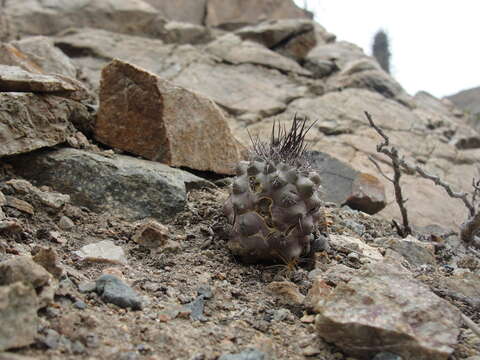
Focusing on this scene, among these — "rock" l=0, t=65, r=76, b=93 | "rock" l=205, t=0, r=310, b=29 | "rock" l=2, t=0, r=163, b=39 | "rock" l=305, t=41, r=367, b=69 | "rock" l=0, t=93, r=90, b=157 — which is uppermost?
"rock" l=205, t=0, r=310, b=29

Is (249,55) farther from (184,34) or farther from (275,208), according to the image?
(275,208)

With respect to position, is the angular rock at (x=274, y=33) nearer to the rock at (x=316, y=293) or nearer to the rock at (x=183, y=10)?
the rock at (x=183, y=10)

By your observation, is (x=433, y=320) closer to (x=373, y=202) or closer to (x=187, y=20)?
(x=373, y=202)

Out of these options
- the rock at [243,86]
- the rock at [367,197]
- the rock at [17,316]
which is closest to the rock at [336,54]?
the rock at [243,86]

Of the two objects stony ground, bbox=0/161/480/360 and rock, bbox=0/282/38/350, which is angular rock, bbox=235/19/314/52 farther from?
rock, bbox=0/282/38/350

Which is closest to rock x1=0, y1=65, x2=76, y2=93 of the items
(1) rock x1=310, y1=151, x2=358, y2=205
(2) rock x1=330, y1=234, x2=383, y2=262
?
(2) rock x1=330, y1=234, x2=383, y2=262
